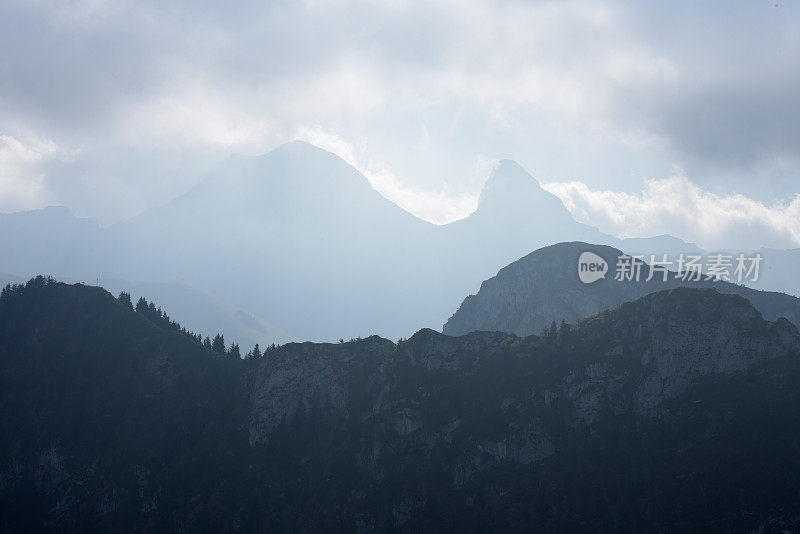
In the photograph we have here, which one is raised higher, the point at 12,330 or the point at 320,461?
the point at 12,330

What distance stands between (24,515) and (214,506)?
49.0m

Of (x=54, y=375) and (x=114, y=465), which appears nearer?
(x=114, y=465)

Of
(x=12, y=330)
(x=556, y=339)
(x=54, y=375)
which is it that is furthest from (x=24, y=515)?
(x=556, y=339)

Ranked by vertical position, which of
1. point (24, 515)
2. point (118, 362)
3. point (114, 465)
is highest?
point (118, 362)

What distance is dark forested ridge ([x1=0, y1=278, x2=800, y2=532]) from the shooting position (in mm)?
130625

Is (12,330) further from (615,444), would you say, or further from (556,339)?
(615,444)

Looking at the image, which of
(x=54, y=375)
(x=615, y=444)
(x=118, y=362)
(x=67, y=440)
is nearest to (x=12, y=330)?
(x=54, y=375)

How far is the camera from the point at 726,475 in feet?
409

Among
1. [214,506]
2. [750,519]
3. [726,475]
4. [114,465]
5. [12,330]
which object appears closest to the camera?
[750,519]

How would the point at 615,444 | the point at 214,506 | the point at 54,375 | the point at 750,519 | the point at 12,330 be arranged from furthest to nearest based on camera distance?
the point at 12,330
the point at 54,375
the point at 214,506
the point at 615,444
the point at 750,519

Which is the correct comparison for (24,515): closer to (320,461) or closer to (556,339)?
(320,461)

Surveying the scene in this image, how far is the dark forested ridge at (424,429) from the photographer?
131 meters

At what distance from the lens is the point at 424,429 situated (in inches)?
6142

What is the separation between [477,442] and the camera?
5871 inches
